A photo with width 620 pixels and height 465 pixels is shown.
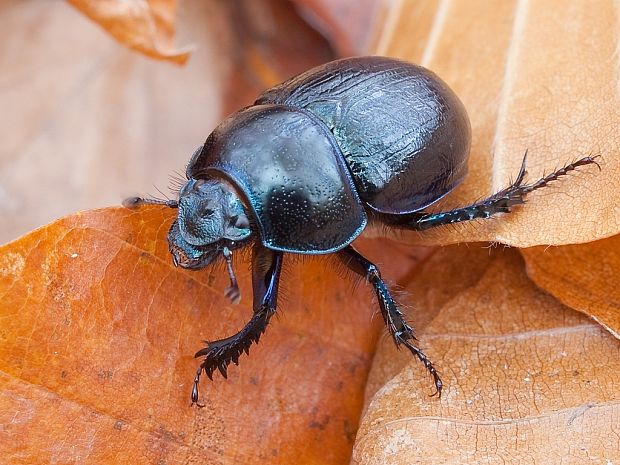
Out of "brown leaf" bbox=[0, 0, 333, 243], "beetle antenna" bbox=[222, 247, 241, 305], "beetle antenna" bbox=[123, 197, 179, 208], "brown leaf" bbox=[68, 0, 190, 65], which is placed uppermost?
"brown leaf" bbox=[68, 0, 190, 65]

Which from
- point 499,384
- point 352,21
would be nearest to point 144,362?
→ point 499,384

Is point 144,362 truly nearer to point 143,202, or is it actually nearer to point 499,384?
point 143,202

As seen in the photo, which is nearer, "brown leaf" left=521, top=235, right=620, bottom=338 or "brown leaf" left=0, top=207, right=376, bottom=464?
"brown leaf" left=0, top=207, right=376, bottom=464

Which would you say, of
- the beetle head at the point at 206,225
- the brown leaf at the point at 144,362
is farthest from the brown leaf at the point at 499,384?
the beetle head at the point at 206,225

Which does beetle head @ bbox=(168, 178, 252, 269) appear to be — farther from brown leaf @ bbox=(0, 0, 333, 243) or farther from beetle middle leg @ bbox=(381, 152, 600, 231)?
brown leaf @ bbox=(0, 0, 333, 243)

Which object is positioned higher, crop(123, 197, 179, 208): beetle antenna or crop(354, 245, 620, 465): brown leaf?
crop(123, 197, 179, 208): beetle antenna

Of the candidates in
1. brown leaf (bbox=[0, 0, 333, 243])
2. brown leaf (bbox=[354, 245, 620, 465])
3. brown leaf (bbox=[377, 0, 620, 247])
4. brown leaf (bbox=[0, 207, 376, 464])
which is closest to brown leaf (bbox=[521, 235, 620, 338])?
brown leaf (bbox=[354, 245, 620, 465])

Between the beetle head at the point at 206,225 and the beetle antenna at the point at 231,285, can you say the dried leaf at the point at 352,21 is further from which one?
the beetle antenna at the point at 231,285
